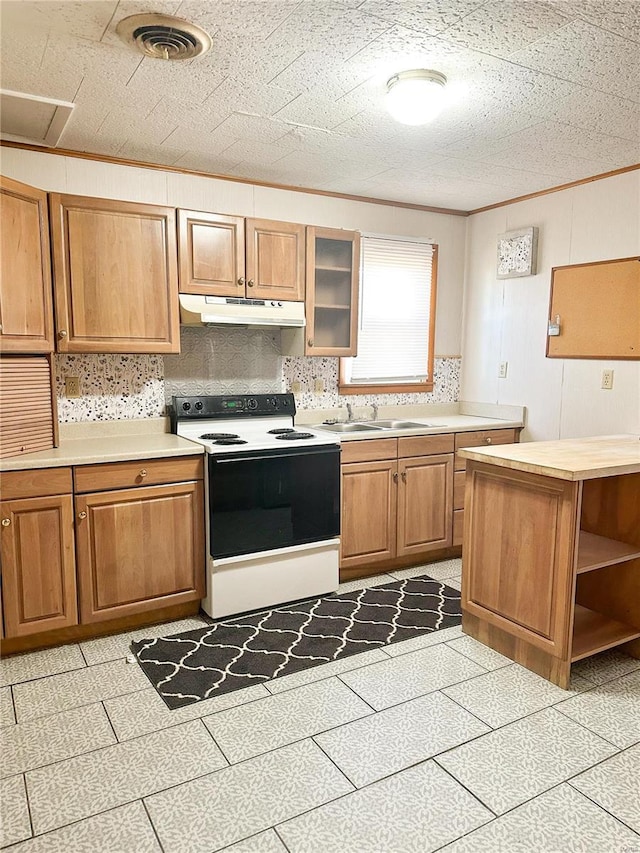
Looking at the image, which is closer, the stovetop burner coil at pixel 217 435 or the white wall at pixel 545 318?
the stovetop burner coil at pixel 217 435

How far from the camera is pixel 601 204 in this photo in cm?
348

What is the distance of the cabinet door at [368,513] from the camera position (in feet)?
11.4

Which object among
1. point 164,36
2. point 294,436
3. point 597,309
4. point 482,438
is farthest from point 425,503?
point 164,36

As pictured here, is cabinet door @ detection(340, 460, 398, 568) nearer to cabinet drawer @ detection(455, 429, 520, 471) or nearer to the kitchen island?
cabinet drawer @ detection(455, 429, 520, 471)

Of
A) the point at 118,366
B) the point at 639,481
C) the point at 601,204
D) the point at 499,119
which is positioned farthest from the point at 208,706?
the point at 601,204

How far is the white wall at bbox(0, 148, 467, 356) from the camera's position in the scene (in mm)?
3049

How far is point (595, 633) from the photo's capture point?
2.61m

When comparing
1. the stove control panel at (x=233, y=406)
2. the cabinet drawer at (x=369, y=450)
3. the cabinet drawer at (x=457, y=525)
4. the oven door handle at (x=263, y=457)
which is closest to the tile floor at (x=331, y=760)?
the oven door handle at (x=263, y=457)

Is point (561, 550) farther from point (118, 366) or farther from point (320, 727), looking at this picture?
point (118, 366)

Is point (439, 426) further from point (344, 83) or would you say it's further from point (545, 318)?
point (344, 83)

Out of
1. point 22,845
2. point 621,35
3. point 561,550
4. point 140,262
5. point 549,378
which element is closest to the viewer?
point 22,845

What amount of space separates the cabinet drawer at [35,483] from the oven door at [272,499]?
678mm

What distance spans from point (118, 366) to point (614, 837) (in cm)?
301

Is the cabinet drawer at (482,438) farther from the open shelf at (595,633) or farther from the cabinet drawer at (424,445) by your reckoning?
the open shelf at (595,633)
